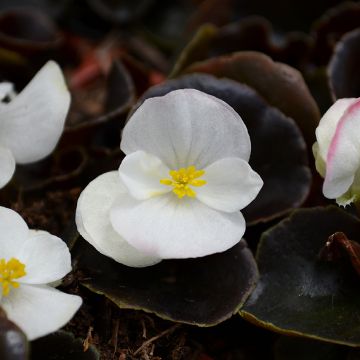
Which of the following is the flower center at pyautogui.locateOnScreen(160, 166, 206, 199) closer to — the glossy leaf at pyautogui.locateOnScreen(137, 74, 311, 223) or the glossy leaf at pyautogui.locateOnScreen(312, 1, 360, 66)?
the glossy leaf at pyautogui.locateOnScreen(137, 74, 311, 223)

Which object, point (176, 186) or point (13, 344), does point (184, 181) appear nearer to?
point (176, 186)

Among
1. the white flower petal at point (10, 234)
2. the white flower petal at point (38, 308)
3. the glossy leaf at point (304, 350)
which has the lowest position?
the glossy leaf at point (304, 350)

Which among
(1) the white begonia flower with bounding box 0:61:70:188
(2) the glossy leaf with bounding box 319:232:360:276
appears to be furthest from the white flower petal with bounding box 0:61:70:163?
(2) the glossy leaf with bounding box 319:232:360:276

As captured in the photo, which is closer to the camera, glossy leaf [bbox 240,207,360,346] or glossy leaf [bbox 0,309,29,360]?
glossy leaf [bbox 0,309,29,360]

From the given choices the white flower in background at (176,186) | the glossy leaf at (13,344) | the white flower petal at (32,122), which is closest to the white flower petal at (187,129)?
the white flower in background at (176,186)

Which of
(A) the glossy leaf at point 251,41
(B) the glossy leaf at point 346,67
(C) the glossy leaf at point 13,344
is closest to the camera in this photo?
(C) the glossy leaf at point 13,344

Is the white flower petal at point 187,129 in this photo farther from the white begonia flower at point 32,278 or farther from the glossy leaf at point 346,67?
the glossy leaf at point 346,67
